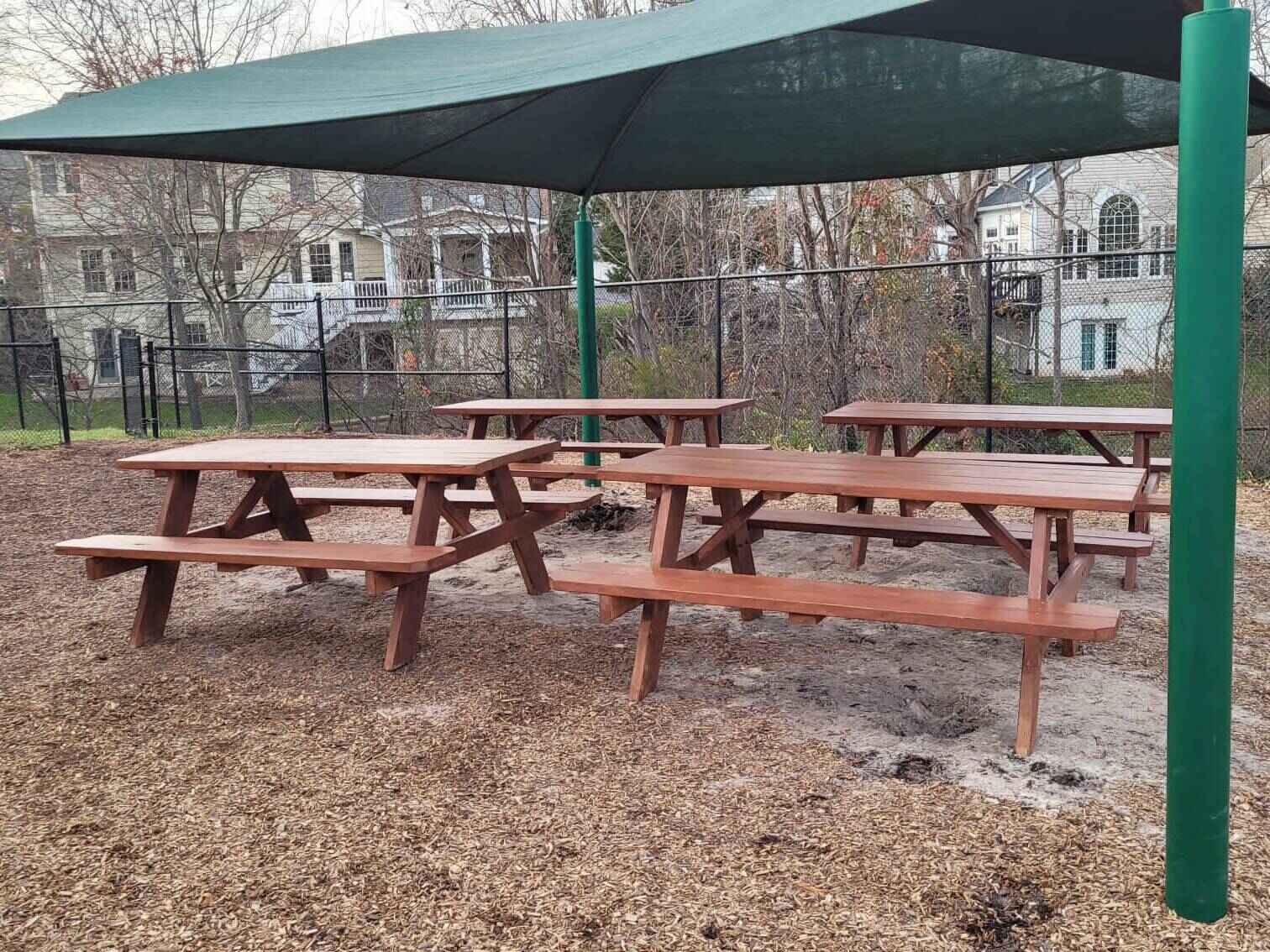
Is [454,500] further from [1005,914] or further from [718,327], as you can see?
[718,327]

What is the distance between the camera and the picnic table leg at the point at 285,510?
5004mm

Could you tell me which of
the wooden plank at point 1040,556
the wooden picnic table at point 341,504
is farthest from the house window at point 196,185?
the wooden plank at point 1040,556

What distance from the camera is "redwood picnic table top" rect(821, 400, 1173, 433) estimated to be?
4.96 meters

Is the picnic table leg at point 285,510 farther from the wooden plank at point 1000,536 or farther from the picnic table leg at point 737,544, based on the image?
the wooden plank at point 1000,536

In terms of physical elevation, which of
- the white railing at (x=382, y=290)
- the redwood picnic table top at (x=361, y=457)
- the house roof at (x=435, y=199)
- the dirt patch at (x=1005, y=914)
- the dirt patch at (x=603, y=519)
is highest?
the house roof at (x=435, y=199)

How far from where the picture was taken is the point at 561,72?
349cm

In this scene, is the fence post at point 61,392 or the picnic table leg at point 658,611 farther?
the fence post at point 61,392

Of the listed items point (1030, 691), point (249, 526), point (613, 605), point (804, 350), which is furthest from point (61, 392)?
point (1030, 691)

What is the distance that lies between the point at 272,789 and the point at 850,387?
318 inches

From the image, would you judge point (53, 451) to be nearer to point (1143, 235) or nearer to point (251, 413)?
point (251, 413)

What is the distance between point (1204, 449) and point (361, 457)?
3212 millimetres

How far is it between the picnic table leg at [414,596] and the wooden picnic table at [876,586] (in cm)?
74

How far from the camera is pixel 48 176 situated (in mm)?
22609

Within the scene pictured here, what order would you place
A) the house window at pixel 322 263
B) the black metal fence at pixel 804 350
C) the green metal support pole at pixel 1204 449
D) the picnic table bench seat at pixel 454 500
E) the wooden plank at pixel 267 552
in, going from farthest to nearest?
the house window at pixel 322 263, the black metal fence at pixel 804 350, the picnic table bench seat at pixel 454 500, the wooden plank at pixel 267 552, the green metal support pole at pixel 1204 449
